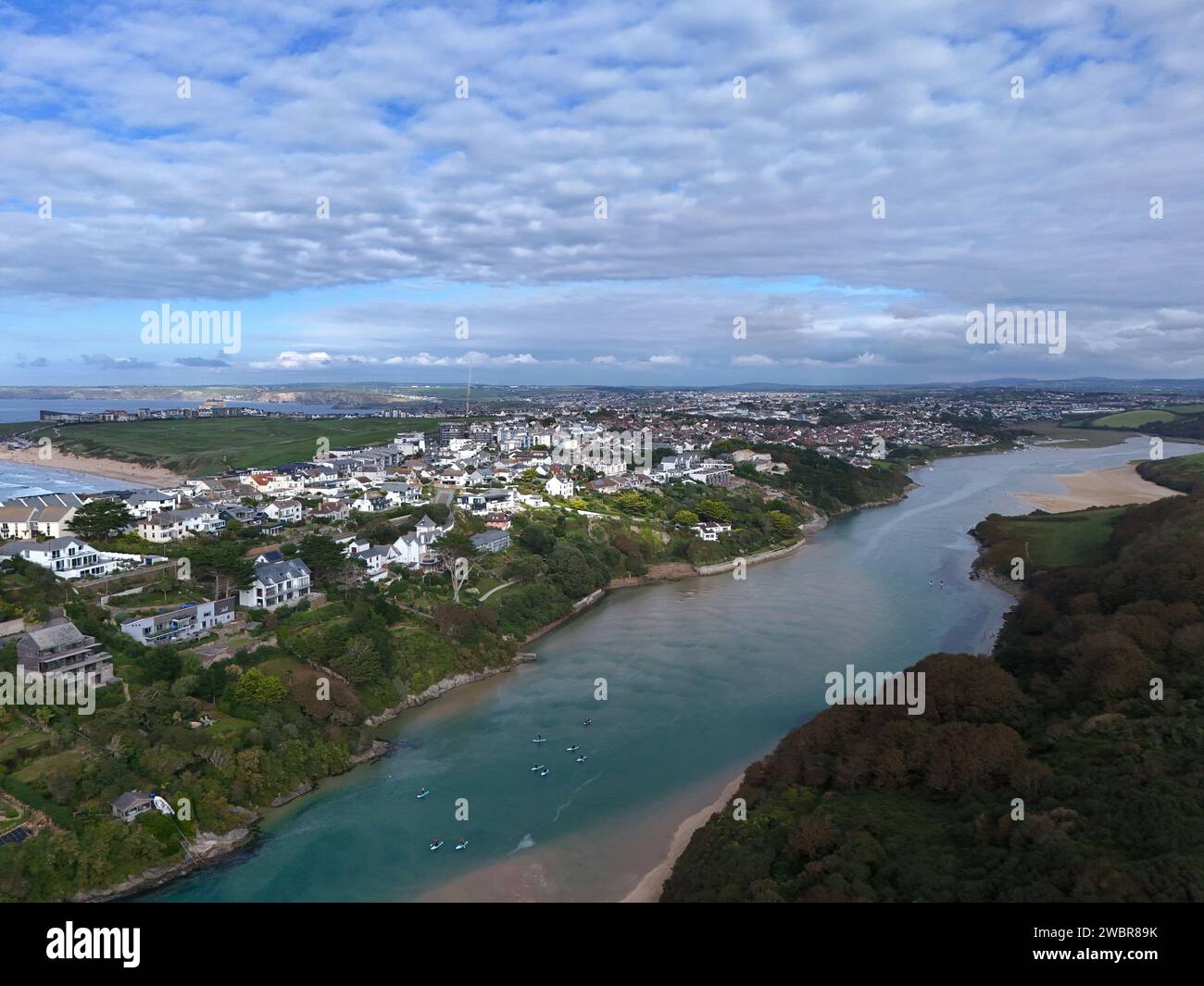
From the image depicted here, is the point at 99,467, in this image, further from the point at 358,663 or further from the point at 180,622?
the point at 358,663

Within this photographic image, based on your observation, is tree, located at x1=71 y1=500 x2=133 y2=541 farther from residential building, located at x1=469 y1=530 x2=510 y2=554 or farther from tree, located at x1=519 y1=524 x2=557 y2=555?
tree, located at x1=519 y1=524 x2=557 y2=555

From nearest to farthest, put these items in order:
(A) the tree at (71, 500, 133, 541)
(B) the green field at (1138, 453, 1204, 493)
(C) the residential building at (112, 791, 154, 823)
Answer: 1. (C) the residential building at (112, 791, 154, 823)
2. (A) the tree at (71, 500, 133, 541)
3. (B) the green field at (1138, 453, 1204, 493)

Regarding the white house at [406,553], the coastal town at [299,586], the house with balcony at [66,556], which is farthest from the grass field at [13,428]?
the white house at [406,553]

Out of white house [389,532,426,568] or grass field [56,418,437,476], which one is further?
grass field [56,418,437,476]

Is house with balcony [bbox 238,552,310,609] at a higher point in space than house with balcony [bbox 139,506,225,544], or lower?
lower

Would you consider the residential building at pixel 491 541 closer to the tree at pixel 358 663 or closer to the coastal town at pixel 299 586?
the coastal town at pixel 299 586

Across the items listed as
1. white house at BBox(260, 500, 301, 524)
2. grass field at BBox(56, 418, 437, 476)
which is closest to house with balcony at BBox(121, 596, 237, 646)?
white house at BBox(260, 500, 301, 524)
